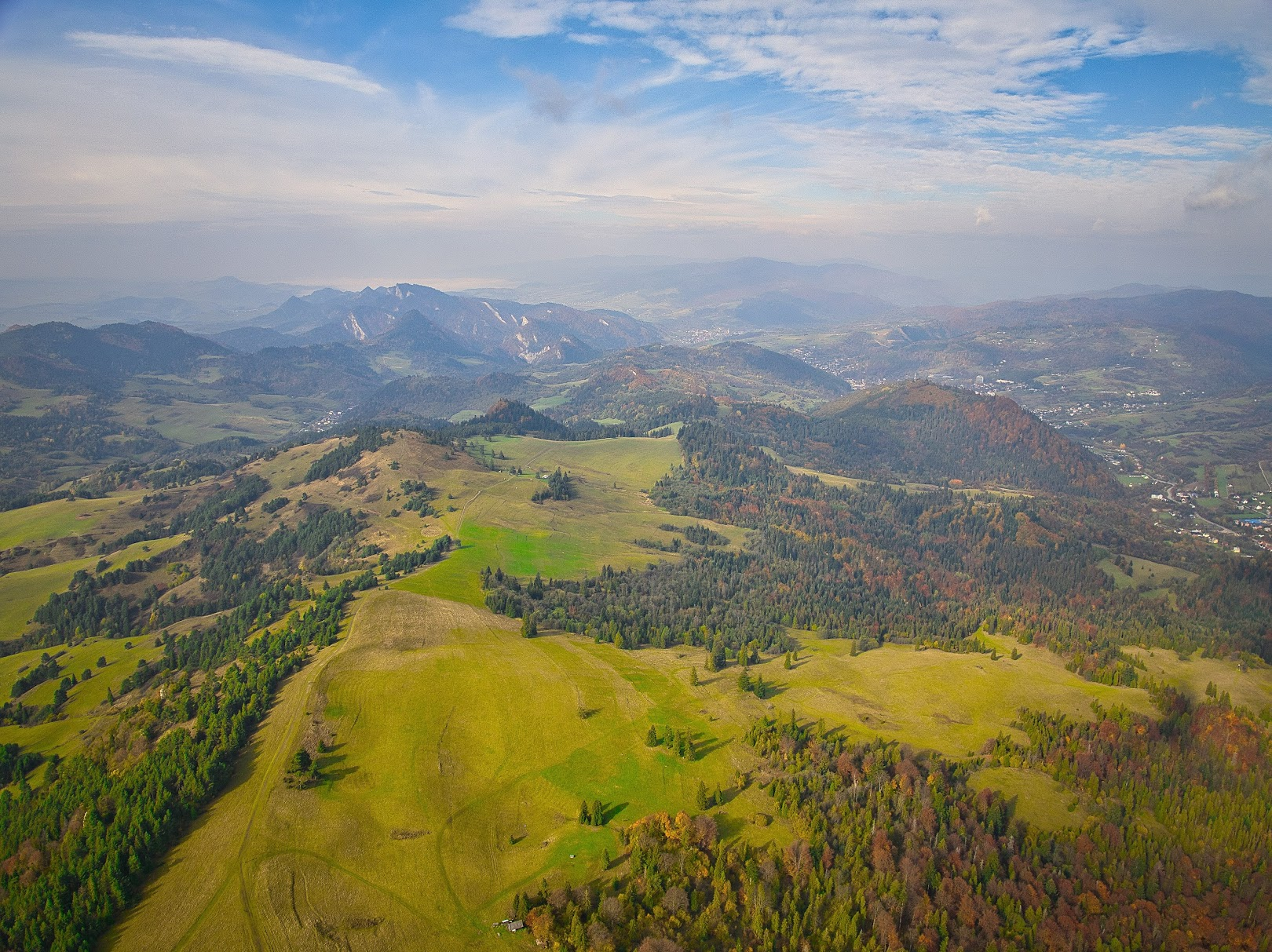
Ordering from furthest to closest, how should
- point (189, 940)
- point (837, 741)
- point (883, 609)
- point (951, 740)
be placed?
point (883, 609)
point (951, 740)
point (837, 741)
point (189, 940)

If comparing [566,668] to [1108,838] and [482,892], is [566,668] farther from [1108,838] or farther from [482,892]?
[1108,838]

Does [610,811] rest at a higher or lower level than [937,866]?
higher

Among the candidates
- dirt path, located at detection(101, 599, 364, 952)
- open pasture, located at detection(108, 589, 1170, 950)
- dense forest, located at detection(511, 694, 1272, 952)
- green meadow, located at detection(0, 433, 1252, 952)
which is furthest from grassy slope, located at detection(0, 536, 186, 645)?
dense forest, located at detection(511, 694, 1272, 952)

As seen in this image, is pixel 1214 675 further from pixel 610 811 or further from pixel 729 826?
pixel 610 811

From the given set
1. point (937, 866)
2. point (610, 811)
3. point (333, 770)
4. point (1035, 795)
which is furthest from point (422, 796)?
point (1035, 795)

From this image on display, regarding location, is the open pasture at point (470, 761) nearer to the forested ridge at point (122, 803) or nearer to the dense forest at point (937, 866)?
the forested ridge at point (122, 803)

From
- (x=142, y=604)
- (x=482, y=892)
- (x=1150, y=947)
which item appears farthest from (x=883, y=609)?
(x=142, y=604)

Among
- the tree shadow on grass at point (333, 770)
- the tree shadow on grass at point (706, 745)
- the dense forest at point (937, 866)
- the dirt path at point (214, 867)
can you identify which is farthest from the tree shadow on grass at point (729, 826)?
the dirt path at point (214, 867)

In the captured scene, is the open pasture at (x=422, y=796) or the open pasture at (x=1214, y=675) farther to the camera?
→ the open pasture at (x=1214, y=675)
